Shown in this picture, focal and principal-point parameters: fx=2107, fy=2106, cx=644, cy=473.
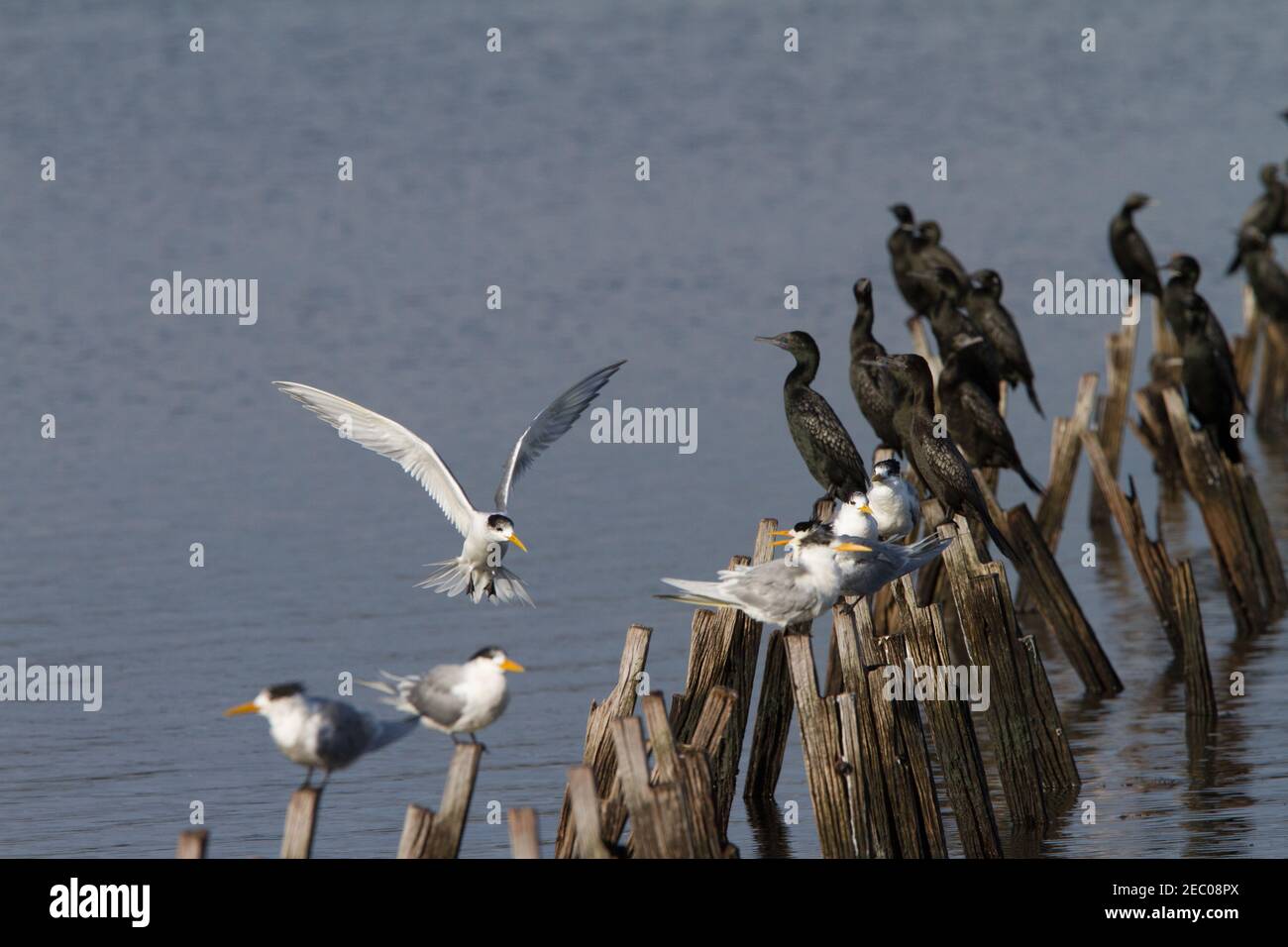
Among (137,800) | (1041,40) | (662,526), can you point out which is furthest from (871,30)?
(137,800)

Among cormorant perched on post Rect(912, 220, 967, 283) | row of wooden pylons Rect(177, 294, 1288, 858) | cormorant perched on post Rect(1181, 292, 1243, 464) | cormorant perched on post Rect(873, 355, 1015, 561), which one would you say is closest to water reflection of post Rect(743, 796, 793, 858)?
row of wooden pylons Rect(177, 294, 1288, 858)

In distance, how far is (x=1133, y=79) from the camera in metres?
37.9

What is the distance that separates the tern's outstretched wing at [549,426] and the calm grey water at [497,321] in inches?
67.5

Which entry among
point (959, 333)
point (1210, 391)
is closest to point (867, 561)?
point (959, 333)

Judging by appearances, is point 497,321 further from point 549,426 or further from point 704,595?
point 704,595

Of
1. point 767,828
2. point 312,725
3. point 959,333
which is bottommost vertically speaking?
point 767,828

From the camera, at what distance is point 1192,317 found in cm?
1495

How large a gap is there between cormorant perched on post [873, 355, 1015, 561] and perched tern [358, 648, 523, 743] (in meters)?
4.21

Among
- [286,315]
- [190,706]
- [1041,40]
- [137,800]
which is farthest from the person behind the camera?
[1041,40]

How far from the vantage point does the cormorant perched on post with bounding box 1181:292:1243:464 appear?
46.7 feet

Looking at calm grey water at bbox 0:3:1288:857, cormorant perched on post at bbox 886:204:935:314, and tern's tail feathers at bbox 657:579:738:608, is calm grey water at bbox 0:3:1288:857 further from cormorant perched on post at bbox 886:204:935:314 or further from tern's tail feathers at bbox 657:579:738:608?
tern's tail feathers at bbox 657:579:738:608

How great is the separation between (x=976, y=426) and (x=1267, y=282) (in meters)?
7.93
